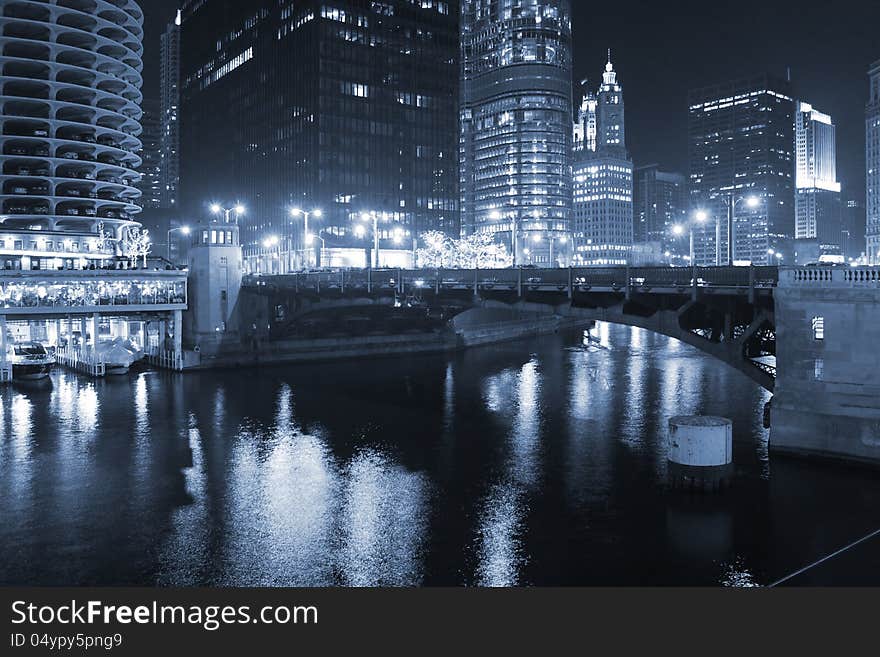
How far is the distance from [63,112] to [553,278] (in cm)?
8098

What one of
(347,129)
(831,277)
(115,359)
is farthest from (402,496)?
(347,129)

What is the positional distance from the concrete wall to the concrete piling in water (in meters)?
4.87

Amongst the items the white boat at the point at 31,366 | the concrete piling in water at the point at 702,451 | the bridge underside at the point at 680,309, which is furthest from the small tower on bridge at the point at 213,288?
the concrete piling in water at the point at 702,451

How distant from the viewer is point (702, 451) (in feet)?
116

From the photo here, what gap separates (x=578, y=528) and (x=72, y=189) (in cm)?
9459

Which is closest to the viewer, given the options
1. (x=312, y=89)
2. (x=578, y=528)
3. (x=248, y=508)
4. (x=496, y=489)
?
(x=578, y=528)

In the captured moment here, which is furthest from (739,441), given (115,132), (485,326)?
(115,132)

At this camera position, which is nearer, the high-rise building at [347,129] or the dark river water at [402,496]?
the dark river water at [402,496]

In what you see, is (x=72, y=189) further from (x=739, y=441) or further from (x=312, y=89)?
(x=739, y=441)

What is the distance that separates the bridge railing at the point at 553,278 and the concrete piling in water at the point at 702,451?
29.6 ft

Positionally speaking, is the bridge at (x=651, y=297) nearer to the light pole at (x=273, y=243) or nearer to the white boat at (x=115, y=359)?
the white boat at (x=115, y=359)

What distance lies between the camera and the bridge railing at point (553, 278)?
41000mm

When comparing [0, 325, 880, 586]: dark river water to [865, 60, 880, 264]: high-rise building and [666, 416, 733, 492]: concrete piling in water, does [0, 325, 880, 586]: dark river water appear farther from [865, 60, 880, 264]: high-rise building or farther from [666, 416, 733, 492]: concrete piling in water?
[865, 60, 880, 264]: high-rise building

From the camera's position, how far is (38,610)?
20812 mm
